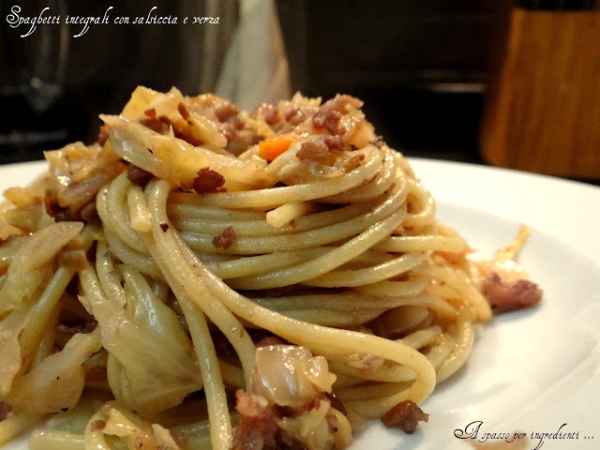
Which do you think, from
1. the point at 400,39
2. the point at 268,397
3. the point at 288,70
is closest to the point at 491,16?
the point at 400,39

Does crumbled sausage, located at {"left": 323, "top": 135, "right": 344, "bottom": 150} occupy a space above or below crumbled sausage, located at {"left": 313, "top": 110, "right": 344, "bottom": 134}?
below

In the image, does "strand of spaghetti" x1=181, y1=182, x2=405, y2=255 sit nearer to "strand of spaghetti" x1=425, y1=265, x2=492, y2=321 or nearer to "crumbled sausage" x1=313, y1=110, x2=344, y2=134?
"crumbled sausage" x1=313, y1=110, x2=344, y2=134

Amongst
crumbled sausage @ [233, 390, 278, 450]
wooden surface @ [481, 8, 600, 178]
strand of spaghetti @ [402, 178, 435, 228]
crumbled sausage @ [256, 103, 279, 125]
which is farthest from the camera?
wooden surface @ [481, 8, 600, 178]

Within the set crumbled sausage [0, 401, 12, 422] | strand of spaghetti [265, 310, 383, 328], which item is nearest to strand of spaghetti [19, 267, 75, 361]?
crumbled sausage [0, 401, 12, 422]

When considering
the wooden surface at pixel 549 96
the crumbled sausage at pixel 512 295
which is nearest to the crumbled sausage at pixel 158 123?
the crumbled sausage at pixel 512 295

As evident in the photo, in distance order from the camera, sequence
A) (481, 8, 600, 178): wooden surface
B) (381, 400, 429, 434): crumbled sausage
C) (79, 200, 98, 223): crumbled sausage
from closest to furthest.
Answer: (381, 400, 429, 434): crumbled sausage
(79, 200, 98, 223): crumbled sausage
(481, 8, 600, 178): wooden surface

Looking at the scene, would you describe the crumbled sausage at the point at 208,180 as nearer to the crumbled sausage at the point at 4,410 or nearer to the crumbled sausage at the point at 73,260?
the crumbled sausage at the point at 73,260

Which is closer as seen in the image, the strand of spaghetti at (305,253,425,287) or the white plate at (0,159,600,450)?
the white plate at (0,159,600,450)

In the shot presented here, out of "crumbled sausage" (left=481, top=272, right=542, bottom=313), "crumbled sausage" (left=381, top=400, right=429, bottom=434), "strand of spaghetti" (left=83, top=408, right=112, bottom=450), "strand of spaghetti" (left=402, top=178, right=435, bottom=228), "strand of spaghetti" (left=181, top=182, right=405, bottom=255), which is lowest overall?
"crumbled sausage" (left=481, top=272, right=542, bottom=313)
